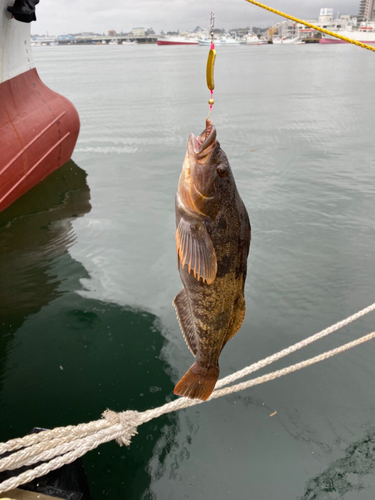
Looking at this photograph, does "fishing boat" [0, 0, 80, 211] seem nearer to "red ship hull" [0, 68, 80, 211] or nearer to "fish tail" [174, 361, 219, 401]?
"red ship hull" [0, 68, 80, 211]

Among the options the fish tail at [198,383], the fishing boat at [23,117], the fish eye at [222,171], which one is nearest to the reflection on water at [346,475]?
the fish tail at [198,383]

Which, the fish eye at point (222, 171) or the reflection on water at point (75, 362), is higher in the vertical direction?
the fish eye at point (222, 171)

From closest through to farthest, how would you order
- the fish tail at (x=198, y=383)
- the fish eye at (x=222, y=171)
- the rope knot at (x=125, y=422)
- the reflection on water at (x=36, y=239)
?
the fish eye at (x=222, y=171)
the fish tail at (x=198, y=383)
the rope knot at (x=125, y=422)
the reflection on water at (x=36, y=239)

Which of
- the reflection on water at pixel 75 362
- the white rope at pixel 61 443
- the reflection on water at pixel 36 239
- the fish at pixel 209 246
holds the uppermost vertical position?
the fish at pixel 209 246

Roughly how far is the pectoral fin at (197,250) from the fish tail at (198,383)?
71 cm

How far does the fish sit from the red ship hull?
8110mm

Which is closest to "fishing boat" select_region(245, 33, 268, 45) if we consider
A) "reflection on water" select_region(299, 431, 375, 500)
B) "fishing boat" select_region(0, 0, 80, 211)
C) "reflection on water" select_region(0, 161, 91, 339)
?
"fishing boat" select_region(0, 0, 80, 211)

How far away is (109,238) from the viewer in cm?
905

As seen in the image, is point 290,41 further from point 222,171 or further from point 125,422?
point 125,422

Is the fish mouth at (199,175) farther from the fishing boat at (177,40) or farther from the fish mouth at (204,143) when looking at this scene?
the fishing boat at (177,40)

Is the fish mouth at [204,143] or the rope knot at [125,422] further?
the rope knot at [125,422]

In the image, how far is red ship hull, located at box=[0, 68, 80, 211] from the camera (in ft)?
31.3

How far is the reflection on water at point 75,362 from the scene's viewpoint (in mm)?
4117

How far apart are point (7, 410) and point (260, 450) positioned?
3.00 metres
